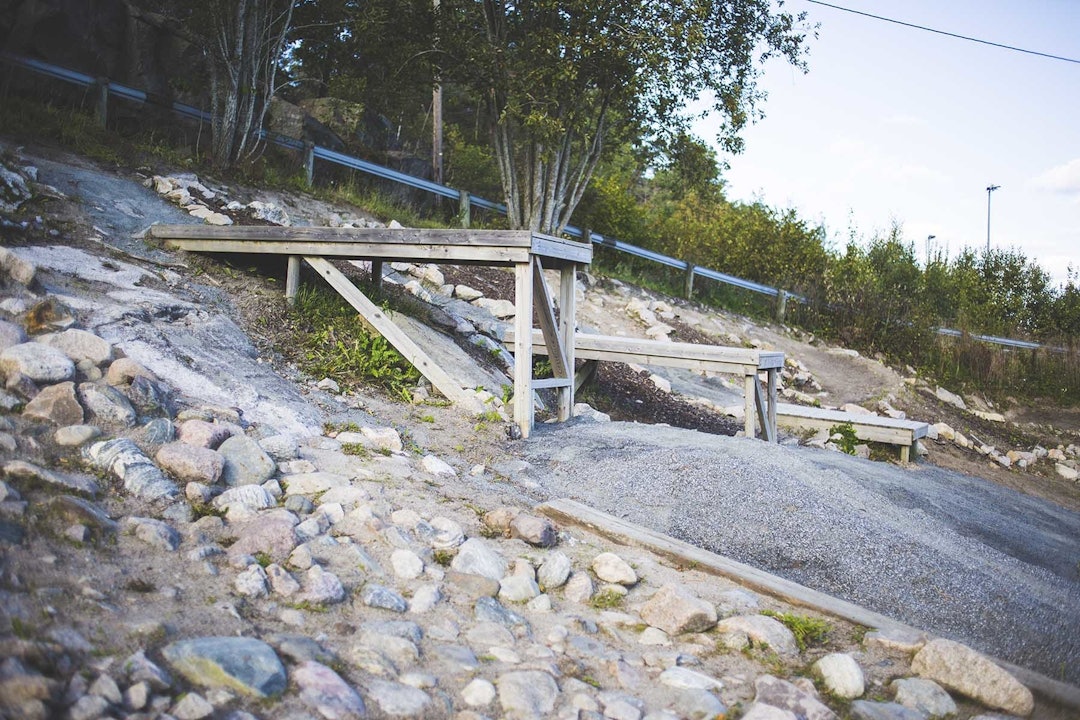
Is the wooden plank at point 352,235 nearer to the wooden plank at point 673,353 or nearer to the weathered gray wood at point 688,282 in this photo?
the wooden plank at point 673,353

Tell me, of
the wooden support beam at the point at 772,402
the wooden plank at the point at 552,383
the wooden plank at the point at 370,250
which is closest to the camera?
the wooden plank at the point at 370,250

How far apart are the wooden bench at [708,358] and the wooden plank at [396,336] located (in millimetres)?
1816

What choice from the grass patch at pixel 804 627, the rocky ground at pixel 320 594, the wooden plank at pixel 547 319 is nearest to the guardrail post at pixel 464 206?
the wooden plank at pixel 547 319

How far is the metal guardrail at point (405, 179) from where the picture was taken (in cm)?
969

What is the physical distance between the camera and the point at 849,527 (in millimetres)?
3893

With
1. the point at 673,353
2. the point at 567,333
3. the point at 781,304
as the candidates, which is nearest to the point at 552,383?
the point at 567,333

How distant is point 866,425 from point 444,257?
16.9 feet

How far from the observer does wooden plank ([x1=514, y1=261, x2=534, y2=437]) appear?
5.16 m

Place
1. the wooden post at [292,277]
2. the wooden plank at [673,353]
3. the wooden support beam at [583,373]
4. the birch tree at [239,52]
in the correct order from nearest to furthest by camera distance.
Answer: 1. the wooden post at [292,277]
2. the wooden plank at [673,353]
3. the wooden support beam at [583,373]
4. the birch tree at [239,52]

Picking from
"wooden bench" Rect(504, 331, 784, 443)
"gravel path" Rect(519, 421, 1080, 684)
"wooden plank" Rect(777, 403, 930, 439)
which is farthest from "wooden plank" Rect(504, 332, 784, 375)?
"gravel path" Rect(519, 421, 1080, 684)

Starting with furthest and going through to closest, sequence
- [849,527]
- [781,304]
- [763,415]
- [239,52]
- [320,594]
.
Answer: [781,304]
[239,52]
[763,415]
[849,527]
[320,594]

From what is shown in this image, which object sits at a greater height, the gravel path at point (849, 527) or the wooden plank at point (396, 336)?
the wooden plank at point (396, 336)

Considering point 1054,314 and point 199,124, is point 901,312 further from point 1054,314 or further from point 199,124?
point 199,124

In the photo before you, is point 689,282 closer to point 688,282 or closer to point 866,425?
point 688,282
